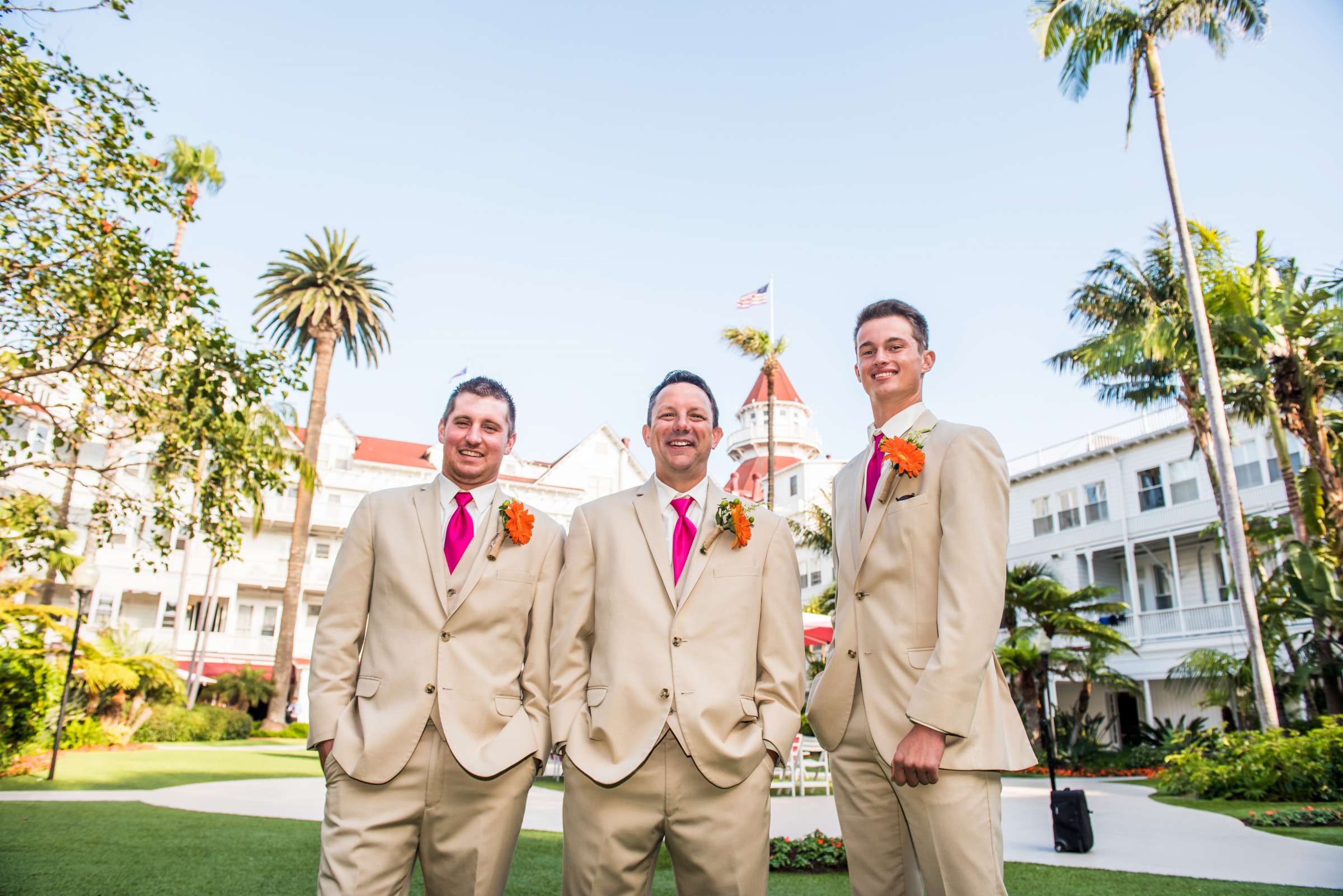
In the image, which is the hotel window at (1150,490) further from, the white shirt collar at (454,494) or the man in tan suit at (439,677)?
the man in tan suit at (439,677)

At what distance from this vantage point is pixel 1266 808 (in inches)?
517

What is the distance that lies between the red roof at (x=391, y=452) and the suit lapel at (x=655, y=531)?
4793 centimetres

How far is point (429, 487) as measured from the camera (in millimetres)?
4102

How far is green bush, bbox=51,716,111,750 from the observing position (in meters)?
20.5

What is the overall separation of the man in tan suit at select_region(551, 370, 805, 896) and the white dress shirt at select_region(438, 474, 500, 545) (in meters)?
0.48

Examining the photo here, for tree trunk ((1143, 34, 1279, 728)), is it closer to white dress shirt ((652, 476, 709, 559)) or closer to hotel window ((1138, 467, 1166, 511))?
hotel window ((1138, 467, 1166, 511))

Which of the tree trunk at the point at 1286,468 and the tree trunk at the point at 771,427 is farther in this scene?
the tree trunk at the point at 771,427

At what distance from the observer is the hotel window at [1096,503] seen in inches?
1284

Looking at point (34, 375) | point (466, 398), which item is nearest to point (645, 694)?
point (466, 398)

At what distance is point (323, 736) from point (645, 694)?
1321 mm

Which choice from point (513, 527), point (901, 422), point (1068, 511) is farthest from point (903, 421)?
point (1068, 511)

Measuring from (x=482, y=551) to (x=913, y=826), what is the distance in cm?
206

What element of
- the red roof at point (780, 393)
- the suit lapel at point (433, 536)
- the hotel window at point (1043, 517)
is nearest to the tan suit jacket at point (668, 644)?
the suit lapel at point (433, 536)

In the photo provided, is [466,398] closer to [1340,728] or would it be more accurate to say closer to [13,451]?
[13,451]
